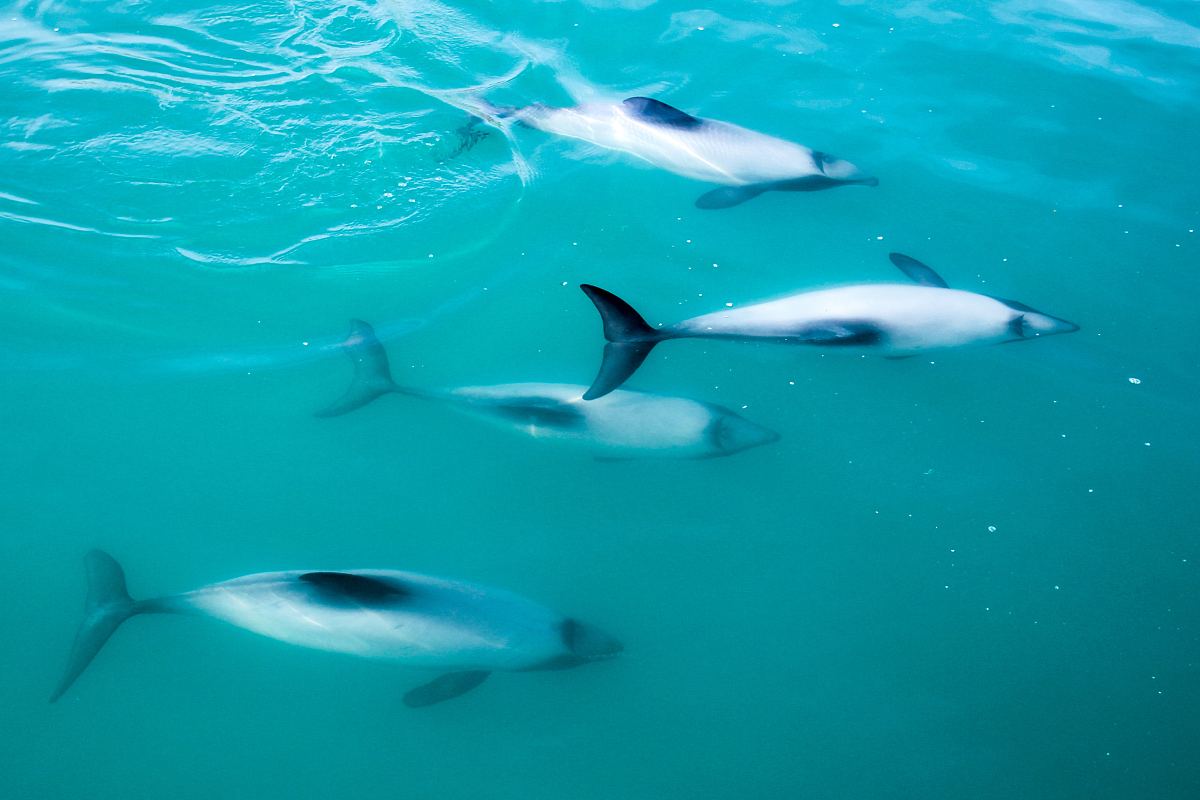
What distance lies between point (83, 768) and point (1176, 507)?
576 centimetres

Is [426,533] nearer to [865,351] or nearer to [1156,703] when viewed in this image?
[865,351]

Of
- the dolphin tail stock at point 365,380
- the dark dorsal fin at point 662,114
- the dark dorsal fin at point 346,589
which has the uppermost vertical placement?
the dark dorsal fin at point 662,114

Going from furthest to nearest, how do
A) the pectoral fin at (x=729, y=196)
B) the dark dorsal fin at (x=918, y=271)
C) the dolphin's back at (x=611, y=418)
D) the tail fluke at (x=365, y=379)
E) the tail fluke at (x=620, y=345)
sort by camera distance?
the pectoral fin at (x=729, y=196) < the dark dorsal fin at (x=918, y=271) < the tail fluke at (x=365, y=379) < the dolphin's back at (x=611, y=418) < the tail fluke at (x=620, y=345)

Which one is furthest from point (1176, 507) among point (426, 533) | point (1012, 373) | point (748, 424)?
point (426, 533)

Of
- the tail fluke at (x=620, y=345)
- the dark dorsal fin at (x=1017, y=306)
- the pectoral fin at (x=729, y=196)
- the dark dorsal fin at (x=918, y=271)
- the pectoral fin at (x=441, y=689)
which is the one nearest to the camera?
the pectoral fin at (x=441, y=689)

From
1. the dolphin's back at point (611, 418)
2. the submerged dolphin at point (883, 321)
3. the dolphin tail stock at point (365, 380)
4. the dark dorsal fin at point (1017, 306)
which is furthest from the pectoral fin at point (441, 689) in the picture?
the dark dorsal fin at point (1017, 306)

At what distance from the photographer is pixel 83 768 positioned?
14.4 ft

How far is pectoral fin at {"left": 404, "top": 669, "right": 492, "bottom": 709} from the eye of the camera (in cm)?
448

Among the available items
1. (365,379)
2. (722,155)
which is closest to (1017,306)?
(722,155)

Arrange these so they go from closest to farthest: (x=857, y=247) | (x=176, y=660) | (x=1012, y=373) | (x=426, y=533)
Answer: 1. (x=176, y=660)
2. (x=426, y=533)
3. (x=1012, y=373)
4. (x=857, y=247)

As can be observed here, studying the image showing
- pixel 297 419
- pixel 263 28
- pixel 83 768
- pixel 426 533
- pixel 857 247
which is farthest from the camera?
pixel 263 28

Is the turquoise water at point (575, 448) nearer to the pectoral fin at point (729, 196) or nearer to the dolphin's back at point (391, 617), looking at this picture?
the pectoral fin at point (729, 196)

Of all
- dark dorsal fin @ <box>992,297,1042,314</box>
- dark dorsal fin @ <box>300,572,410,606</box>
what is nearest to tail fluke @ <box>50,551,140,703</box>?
dark dorsal fin @ <box>300,572,410,606</box>

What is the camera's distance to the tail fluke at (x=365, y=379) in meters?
5.34
